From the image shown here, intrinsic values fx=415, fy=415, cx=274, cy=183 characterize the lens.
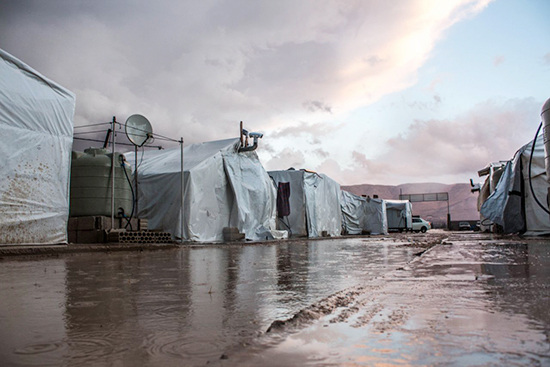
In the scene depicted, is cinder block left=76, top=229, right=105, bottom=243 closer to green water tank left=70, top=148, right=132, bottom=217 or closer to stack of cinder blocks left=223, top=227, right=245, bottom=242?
green water tank left=70, top=148, right=132, bottom=217

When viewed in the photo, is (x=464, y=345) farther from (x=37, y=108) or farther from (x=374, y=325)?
(x=37, y=108)

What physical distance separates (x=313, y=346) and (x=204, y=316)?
0.64 metres

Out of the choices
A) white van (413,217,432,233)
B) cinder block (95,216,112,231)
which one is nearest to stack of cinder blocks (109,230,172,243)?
cinder block (95,216,112,231)

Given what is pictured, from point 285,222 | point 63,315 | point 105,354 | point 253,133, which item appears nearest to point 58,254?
point 63,315

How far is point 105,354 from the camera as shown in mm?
1105

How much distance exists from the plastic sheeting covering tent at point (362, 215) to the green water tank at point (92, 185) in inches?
714

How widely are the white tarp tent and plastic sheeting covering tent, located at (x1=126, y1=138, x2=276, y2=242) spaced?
1931cm

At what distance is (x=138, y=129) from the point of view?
11.6 meters

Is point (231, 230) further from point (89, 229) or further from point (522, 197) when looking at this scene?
point (522, 197)

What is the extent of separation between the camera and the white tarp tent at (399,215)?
3328 centimetres

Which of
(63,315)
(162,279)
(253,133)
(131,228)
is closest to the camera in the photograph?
(63,315)

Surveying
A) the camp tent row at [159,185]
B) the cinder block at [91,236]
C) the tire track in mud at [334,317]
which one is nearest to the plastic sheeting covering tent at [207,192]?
the camp tent row at [159,185]

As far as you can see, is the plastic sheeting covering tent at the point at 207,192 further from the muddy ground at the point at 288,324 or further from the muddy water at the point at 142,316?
the muddy ground at the point at 288,324

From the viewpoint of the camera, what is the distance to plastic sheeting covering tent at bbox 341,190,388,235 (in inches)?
1060
